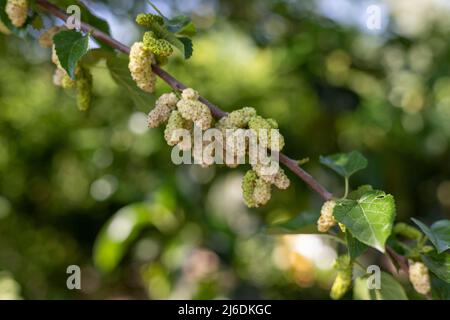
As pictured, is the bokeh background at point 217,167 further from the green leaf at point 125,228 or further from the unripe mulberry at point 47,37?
the unripe mulberry at point 47,37

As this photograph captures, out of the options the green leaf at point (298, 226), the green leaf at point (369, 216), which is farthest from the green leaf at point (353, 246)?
the green leaf at point (298, 226)

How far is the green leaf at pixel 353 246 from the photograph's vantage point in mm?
482

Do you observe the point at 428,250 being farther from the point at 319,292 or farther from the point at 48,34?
the point at 319,292

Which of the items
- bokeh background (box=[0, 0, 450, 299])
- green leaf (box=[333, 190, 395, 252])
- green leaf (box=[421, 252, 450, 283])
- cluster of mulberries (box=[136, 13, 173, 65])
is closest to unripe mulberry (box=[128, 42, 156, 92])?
cluster of mulberries (box=[136, 13, 173, 65])

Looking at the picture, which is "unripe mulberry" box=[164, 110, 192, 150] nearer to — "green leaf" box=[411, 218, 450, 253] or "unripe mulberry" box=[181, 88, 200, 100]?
"unripe mulberry" box=[181, 88, 200, 100]

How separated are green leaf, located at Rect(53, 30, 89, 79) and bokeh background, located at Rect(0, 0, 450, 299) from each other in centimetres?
90

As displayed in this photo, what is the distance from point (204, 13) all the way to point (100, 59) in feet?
3.39

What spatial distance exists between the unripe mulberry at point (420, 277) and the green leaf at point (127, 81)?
32cm

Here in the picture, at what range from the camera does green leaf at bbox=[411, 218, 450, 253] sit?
491mm

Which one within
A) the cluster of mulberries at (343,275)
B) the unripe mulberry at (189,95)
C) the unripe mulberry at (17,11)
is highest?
the unripe mulberry at (17,11)
